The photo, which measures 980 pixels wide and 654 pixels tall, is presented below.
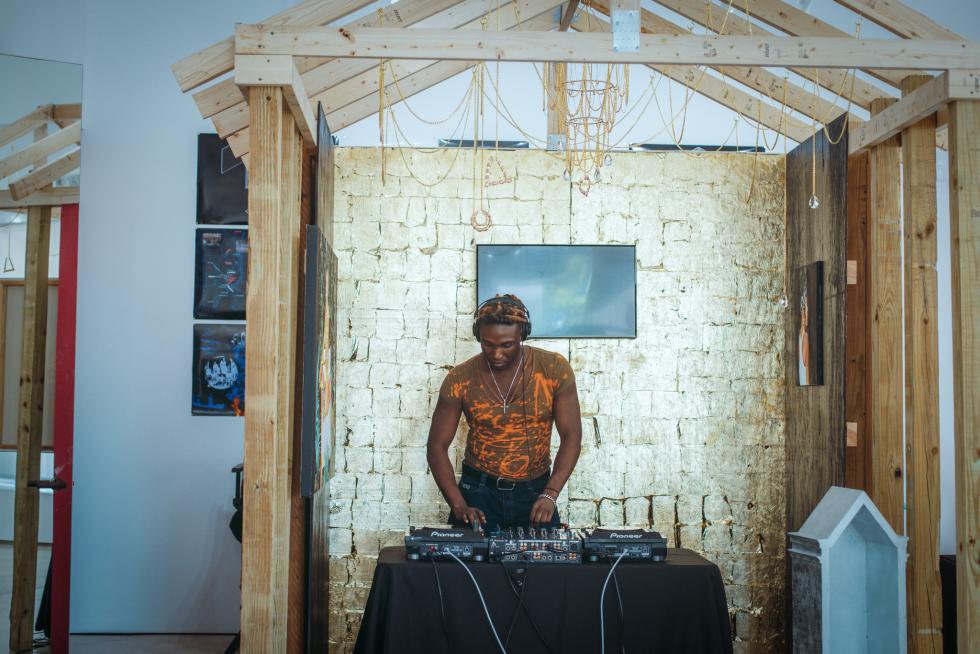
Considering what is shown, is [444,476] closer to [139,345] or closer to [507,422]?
Result: [507,422]

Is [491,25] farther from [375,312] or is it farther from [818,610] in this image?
[818,610]

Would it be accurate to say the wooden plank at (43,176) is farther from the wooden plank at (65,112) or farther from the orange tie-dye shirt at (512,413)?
the orange tie-dye shirt at (512,413)

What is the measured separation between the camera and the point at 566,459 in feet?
13.2

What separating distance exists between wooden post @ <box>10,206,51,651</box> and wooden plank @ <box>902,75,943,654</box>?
146 inches

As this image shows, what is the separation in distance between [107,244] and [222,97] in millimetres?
2150

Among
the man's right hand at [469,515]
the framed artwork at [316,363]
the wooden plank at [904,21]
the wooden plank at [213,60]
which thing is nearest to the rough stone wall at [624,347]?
the framed artwork at [316,363]

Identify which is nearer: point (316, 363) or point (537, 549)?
point (537, 549)

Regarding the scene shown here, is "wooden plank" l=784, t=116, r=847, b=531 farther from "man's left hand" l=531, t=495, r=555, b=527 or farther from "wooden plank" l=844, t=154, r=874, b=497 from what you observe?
"man's left hand" l=531, t=495, r=555, b=527

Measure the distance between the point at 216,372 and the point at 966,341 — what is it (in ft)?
13.8

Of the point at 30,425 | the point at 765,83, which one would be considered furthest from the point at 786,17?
the point at 30,425

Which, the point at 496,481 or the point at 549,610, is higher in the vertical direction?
the point at 496,481

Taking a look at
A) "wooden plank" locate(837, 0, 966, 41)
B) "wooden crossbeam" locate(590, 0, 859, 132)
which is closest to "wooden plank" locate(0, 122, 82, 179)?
"wooden crossbeam" locate(590, 0, 859, 132)

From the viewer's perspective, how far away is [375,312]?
16.0 feet

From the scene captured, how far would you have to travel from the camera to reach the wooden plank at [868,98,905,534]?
4.11 meters
